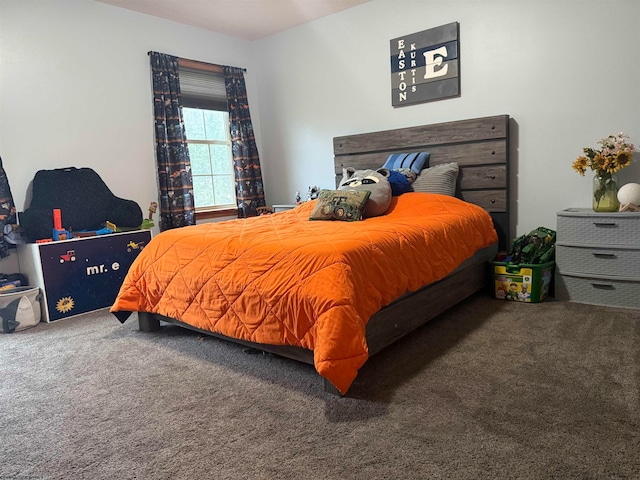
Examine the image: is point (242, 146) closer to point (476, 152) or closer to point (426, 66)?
point (426, 66)

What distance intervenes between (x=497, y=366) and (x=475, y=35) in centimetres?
265

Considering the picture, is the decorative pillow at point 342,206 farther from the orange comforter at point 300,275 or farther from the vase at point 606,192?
the vase at point 606,192

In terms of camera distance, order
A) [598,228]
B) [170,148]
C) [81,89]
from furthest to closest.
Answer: [170,148], [81,89], [598,228]

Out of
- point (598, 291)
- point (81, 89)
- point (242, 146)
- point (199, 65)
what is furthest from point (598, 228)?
point (81, 89)

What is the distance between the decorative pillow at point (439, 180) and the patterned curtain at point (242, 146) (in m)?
2.05

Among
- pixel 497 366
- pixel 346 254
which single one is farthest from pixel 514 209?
pixel 346 254

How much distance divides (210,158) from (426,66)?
93.5 inches

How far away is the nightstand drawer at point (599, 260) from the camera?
277 cm

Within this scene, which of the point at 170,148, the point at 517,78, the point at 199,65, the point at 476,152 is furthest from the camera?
the point at 199,65

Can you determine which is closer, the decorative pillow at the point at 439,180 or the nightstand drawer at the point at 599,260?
the nightstand drawer at the point at 599,260

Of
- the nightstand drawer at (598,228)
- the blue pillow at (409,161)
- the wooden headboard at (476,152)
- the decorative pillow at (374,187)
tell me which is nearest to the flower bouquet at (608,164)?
the nightstand drawer at (598,228)

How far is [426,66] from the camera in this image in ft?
12.5

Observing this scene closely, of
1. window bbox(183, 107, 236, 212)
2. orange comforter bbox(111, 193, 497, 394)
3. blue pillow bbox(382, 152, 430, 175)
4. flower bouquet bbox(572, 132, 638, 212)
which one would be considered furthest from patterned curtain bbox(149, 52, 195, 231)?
flower bouquet bbox(572, 132, 638, 212)

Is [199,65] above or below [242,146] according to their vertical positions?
above
